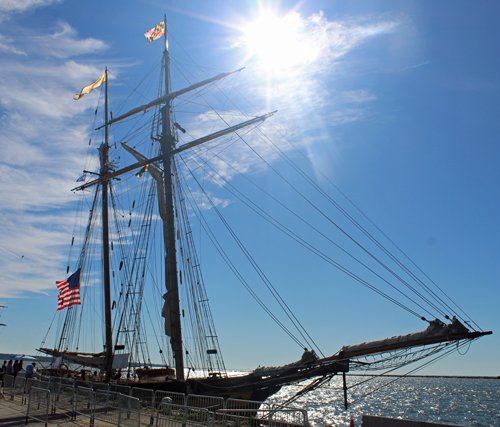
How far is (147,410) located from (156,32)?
28.6 meters

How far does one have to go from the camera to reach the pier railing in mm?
10914

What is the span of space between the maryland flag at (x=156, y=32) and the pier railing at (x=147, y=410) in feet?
86.8

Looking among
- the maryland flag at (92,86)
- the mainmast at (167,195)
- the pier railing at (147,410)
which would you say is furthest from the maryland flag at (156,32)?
the pier railing at (147,410)

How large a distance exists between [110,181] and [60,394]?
69.7ft

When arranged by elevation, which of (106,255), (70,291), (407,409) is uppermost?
(106,255)

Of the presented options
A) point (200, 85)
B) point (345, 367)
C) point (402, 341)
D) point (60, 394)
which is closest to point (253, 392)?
point (345, 367)

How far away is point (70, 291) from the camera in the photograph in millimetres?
31516

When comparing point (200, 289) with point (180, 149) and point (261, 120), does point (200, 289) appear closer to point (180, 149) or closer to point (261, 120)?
point (180, 149)

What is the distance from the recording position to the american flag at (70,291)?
3127cm

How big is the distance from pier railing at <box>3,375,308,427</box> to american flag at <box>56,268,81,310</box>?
11279 millimetres

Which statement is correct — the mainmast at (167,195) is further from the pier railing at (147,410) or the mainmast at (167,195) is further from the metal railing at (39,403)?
the metal railing at (39,403)

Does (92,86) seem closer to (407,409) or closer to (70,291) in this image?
(70,291)

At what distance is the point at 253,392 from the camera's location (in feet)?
64.2

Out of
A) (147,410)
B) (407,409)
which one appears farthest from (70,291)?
(407,409)
